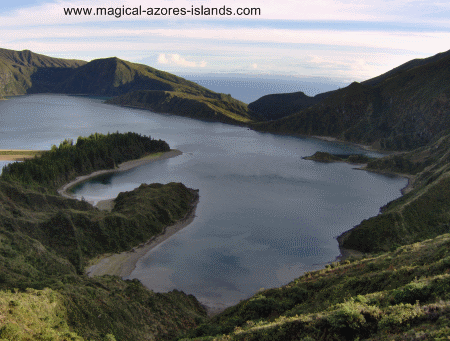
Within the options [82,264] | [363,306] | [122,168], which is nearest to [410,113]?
[122,168]

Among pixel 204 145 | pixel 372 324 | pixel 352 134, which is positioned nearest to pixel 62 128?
pixel 204 145

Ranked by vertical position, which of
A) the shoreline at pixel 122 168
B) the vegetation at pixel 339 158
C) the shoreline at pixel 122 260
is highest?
the vegetation at pixel 339 158

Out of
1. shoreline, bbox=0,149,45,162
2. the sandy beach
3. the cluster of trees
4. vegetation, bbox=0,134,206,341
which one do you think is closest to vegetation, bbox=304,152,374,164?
the cluster of trees

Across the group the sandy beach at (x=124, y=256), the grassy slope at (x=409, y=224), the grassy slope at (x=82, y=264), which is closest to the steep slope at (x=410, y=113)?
the grassy slope at (x=409, y=224)

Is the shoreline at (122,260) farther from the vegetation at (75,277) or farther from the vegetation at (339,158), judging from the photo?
the vegetation at (339,158)

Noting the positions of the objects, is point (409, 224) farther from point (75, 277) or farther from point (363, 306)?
point (75, 277)

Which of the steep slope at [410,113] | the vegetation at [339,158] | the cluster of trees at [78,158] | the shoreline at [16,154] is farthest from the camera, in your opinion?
the steep slope at [410,113]

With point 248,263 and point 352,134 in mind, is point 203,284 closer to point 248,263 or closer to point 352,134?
point 248,263
